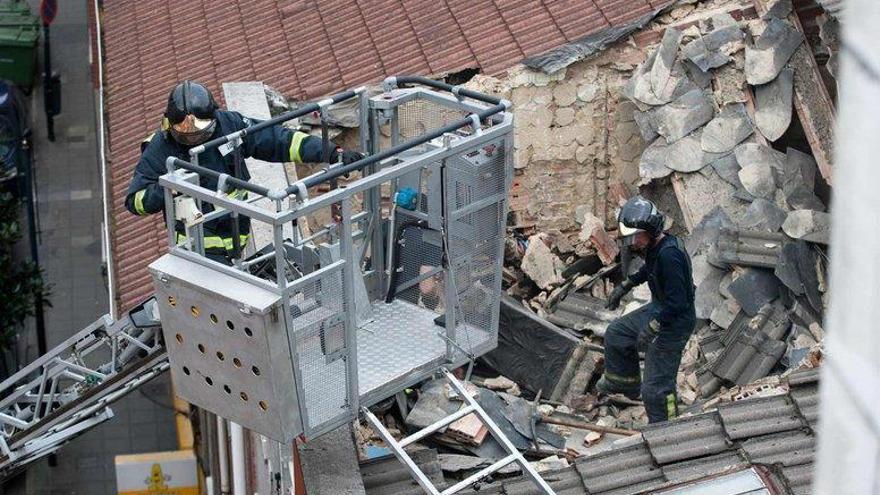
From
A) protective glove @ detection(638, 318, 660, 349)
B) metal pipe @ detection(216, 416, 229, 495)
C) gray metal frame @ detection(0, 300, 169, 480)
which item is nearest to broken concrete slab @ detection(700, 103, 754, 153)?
protective glove @ detection(638, 318, 660, 349)

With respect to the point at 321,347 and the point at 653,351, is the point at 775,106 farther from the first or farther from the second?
the point at 321,347

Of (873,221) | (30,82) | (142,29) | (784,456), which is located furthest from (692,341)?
(30,82)

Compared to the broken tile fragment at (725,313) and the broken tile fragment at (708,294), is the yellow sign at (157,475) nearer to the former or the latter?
the broken tile fragment at (708,294)

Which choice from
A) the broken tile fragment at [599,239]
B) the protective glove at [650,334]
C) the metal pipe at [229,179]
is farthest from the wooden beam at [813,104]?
the metal pipe at [229,179]

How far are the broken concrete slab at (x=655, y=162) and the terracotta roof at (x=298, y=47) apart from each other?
121cm

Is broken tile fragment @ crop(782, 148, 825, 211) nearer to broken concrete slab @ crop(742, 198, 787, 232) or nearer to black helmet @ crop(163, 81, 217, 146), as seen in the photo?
broken concrete slab @ crop(742, 198, 787, 232)

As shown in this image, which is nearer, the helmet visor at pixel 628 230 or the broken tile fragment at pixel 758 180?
the helmet visor at pixel 628 230

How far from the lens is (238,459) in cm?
1057

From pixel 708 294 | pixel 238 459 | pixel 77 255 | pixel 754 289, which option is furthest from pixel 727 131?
pixel 77 255

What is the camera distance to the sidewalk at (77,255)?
17.6 m

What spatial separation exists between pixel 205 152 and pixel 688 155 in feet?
17.1

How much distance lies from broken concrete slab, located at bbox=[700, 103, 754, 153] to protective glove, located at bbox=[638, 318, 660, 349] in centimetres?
293

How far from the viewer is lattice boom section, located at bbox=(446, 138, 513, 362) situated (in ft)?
23.1

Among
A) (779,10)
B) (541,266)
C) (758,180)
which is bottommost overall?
(541,266)
